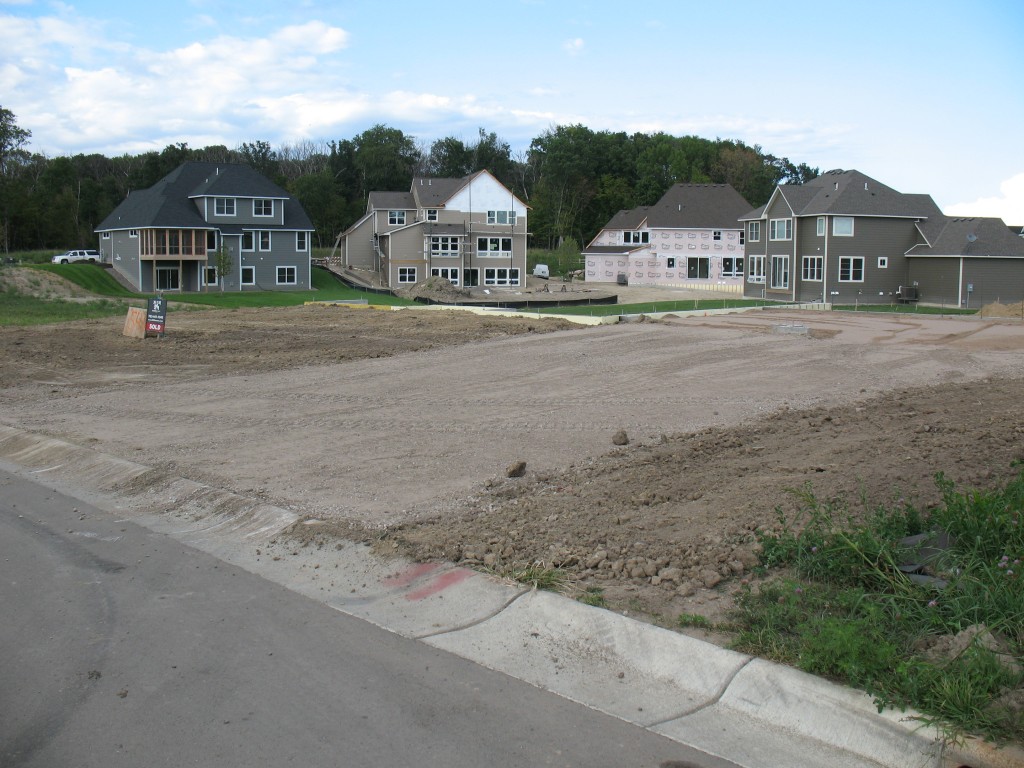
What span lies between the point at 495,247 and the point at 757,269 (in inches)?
921

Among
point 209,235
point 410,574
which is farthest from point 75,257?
point 410,574

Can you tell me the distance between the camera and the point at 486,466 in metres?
12.1

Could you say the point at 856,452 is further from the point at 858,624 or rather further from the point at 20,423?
the point at 20,423

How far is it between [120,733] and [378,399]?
1311 cm

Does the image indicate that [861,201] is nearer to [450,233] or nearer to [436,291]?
[436,291]

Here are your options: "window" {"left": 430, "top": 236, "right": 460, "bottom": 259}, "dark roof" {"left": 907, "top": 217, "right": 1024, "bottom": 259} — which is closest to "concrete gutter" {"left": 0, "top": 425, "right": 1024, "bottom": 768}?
"dark roof" {"left": 907, "top": 217, "right": 1024, "bottom": 259}

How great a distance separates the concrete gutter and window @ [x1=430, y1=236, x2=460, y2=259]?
71.9m

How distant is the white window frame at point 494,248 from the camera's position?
83.0 metres

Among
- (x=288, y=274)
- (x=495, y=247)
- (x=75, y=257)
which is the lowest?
(x=288, y=274)

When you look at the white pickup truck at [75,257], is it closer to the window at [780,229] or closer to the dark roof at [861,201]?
the window at [780,229]

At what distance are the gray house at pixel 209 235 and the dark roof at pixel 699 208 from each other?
110ft

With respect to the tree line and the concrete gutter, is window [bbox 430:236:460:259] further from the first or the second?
the concrete gutter

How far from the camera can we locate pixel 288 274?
75250 millimetres

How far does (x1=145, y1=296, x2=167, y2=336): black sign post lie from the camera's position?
3102 centimetres
